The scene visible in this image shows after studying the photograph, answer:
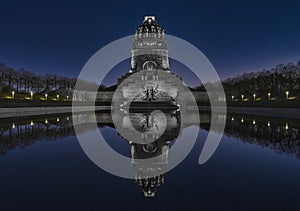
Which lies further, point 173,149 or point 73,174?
point 173,149

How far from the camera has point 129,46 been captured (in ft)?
300

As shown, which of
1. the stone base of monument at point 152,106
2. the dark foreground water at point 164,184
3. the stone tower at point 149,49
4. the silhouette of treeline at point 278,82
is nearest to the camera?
the dark foreground water at point 164,184

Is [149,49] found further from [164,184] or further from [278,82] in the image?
[164,184]

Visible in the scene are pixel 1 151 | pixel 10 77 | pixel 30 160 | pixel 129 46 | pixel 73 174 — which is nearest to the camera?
pixel 73 174

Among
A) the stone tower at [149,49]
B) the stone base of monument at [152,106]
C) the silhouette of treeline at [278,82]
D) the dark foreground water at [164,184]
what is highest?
the stone tower at [149,49]

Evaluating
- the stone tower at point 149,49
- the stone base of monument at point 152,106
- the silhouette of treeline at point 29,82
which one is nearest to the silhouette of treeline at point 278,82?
the stone base of monument at point 152,106

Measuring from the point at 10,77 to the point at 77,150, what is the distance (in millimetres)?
59569

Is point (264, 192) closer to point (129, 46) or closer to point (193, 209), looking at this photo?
point (193, 209)

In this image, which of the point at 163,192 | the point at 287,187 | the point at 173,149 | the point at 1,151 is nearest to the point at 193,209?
the point at 163,192

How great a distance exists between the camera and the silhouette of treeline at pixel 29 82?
6200 centimetres

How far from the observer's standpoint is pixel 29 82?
6938 cm

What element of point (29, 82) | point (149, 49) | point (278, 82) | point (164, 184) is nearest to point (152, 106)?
point (278, 82)

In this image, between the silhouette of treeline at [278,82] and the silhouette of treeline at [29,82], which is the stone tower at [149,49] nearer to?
the silhouette of treeline at [29,82]

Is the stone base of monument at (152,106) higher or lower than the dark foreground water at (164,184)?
higher
